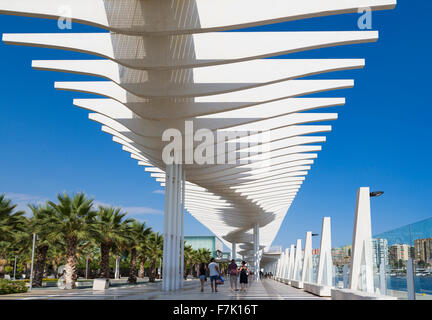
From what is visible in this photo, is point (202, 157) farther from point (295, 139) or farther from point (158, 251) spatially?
point (158, 251)

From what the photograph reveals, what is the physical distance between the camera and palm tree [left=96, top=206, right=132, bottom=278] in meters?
26.8

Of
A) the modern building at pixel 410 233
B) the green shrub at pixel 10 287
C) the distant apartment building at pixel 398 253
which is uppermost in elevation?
the modern building at pixel 410 233

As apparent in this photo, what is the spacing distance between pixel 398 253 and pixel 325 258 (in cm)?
742

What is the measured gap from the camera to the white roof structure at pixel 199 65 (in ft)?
36.9

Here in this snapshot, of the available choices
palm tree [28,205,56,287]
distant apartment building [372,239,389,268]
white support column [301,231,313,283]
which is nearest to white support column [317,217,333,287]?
white support column [301,231,313,283]

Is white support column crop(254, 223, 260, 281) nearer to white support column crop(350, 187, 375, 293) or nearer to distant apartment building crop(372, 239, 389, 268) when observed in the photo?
white support column crop(350, 187, 375, 293)

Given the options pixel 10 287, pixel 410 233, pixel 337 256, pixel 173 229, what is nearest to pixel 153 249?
pixel 173 229

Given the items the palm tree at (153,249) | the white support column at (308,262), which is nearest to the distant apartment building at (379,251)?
the white support column at (308,262)

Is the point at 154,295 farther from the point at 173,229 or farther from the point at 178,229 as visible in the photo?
the point at 178,229

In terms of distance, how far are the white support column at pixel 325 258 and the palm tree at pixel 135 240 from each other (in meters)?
13.0

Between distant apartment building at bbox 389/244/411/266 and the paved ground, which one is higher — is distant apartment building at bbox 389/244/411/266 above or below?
above

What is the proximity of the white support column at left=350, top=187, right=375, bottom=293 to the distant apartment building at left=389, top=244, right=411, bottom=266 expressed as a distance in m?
1.71

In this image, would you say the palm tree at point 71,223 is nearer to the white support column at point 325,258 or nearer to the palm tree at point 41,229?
the palm tree at point 41,229
